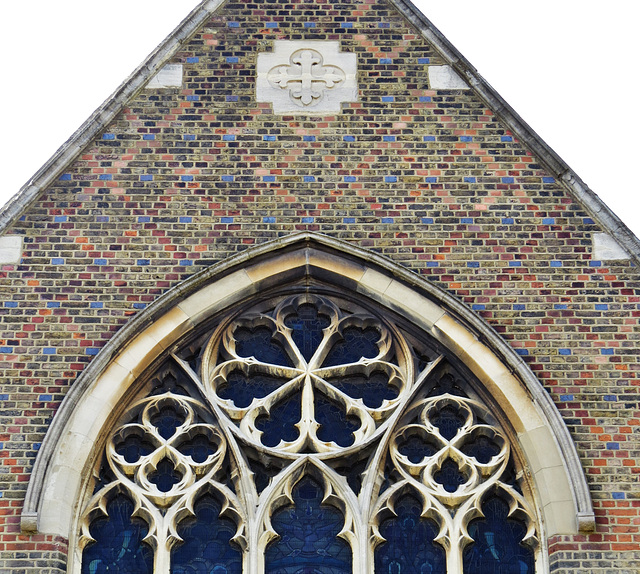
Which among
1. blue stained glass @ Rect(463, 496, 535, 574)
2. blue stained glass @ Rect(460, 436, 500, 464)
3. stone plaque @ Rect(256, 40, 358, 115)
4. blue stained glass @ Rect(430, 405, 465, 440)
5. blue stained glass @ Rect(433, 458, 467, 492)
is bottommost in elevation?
blue stained glass @ Rect(463, 496, 535, 574)

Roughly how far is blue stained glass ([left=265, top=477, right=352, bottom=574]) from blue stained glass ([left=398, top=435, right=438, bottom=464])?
2.33 ft

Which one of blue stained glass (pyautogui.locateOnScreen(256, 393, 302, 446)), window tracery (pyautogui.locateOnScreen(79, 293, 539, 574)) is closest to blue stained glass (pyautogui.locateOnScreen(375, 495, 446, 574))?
window tracery (pyautogui.locateOnScreen(79, 293, 539, 574))

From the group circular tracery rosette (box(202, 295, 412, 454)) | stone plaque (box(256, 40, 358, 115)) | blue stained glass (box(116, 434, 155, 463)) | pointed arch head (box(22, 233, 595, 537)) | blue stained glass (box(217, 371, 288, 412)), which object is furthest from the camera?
stone plaque (box(256, 40, 358, 115))

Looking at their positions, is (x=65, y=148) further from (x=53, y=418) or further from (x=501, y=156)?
(x=501, y=156)

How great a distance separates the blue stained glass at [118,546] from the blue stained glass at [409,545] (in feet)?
5.74

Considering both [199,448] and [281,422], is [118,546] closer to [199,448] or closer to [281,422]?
[199,448]

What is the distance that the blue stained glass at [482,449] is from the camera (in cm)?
1341

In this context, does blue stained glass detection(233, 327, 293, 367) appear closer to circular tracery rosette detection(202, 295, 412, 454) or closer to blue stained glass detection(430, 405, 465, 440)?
circular tracery rosette detection(202, 295, 412, 454)

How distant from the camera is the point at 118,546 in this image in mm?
12984

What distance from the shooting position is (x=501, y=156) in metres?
14.5

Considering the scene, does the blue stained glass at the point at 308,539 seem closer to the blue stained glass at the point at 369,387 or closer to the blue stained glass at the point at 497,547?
the blue stained glass at the point at 369,387

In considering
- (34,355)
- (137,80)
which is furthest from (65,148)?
(34,355)

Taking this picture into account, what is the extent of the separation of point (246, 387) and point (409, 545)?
1.84 m

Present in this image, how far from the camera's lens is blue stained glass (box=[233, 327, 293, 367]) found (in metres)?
13.9
